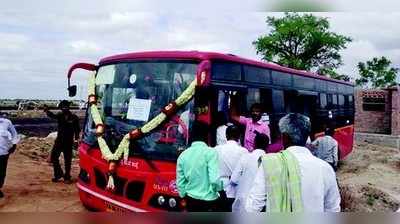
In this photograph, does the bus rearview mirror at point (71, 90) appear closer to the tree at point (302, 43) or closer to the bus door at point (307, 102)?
the tree at point (302, 43)

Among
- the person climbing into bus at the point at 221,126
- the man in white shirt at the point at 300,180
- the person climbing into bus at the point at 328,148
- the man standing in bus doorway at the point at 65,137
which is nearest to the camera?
the man in white shirt at the point at 300,180

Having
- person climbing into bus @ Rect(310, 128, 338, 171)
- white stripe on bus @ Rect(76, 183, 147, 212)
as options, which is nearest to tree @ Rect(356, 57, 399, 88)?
person climbing into bus @ Rect(310, 128, 338, 171)

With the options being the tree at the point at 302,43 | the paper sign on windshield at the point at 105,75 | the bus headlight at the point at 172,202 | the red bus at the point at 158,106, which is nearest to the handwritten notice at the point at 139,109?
the red bus at the point at 158,106

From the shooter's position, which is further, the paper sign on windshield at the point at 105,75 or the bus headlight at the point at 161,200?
the paper sign on windshield at the point at 105,75

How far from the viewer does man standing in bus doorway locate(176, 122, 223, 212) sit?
2.63 metres

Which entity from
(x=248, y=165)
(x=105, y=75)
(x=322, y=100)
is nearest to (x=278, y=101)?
(x=322, y=100)

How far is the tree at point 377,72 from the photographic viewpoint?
10.5 ft

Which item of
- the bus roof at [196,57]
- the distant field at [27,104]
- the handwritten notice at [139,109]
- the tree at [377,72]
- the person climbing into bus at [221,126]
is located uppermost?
the bus roof at [196,57]

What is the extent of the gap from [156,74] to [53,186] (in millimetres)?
1342

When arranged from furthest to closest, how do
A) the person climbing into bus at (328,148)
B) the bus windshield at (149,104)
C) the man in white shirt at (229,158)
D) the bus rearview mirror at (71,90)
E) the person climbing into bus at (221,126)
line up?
the bus rearview mirror at (71,90)
the person climbing into bus at (328,148)
the bus windshield at (149,104)
the person climbing into bus at (221,126)
the man in white shirt at (229,158)

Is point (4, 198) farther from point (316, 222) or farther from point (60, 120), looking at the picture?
point (316, 222)

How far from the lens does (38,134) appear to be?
12.5 ft

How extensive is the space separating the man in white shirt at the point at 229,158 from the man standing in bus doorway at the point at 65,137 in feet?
3.88

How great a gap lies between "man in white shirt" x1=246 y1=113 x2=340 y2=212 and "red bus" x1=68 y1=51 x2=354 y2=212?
2.86ft
